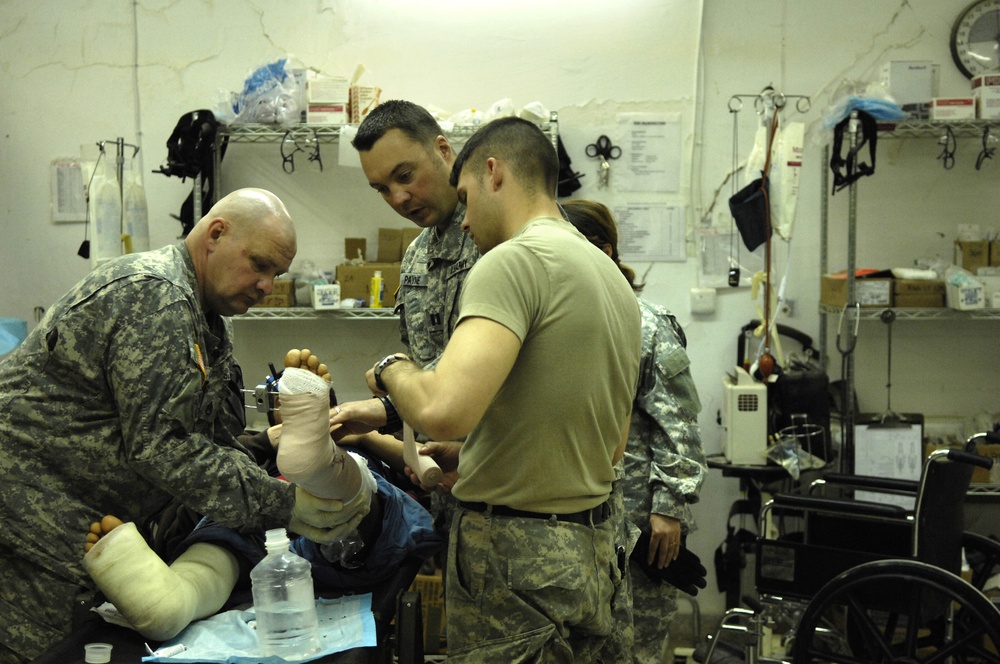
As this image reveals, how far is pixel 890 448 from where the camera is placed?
147 inches

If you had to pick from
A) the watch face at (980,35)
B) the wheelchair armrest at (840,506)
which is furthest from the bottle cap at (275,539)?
the watch face at (980,35)

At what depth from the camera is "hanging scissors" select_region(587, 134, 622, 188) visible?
13.4 feet

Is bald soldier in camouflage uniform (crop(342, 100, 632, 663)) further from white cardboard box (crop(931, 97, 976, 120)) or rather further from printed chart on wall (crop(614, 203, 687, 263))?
white cardboard box (crop(931, 97, 976, 120))

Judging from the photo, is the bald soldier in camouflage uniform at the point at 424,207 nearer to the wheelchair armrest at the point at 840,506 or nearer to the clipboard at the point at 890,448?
the wheelchair armrest at the point at 840,506

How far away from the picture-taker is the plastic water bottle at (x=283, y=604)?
165 centimetres

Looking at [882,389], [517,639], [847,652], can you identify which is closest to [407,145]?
[517,639]

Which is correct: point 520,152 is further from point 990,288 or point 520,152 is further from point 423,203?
point 990,288

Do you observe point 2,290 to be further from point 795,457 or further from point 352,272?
point 795,457

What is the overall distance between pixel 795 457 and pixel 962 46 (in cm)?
201

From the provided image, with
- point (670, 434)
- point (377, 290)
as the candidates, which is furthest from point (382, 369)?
point (377, 290)

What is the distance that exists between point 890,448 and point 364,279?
2.32 metres

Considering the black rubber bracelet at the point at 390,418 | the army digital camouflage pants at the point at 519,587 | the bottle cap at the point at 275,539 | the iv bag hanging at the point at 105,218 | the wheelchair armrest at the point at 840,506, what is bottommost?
the wheelchair armrest at the point at 840,506

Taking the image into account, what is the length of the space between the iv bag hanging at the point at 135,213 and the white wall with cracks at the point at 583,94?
27cm

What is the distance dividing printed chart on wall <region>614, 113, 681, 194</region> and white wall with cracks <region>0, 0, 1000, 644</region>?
0.05 meters
